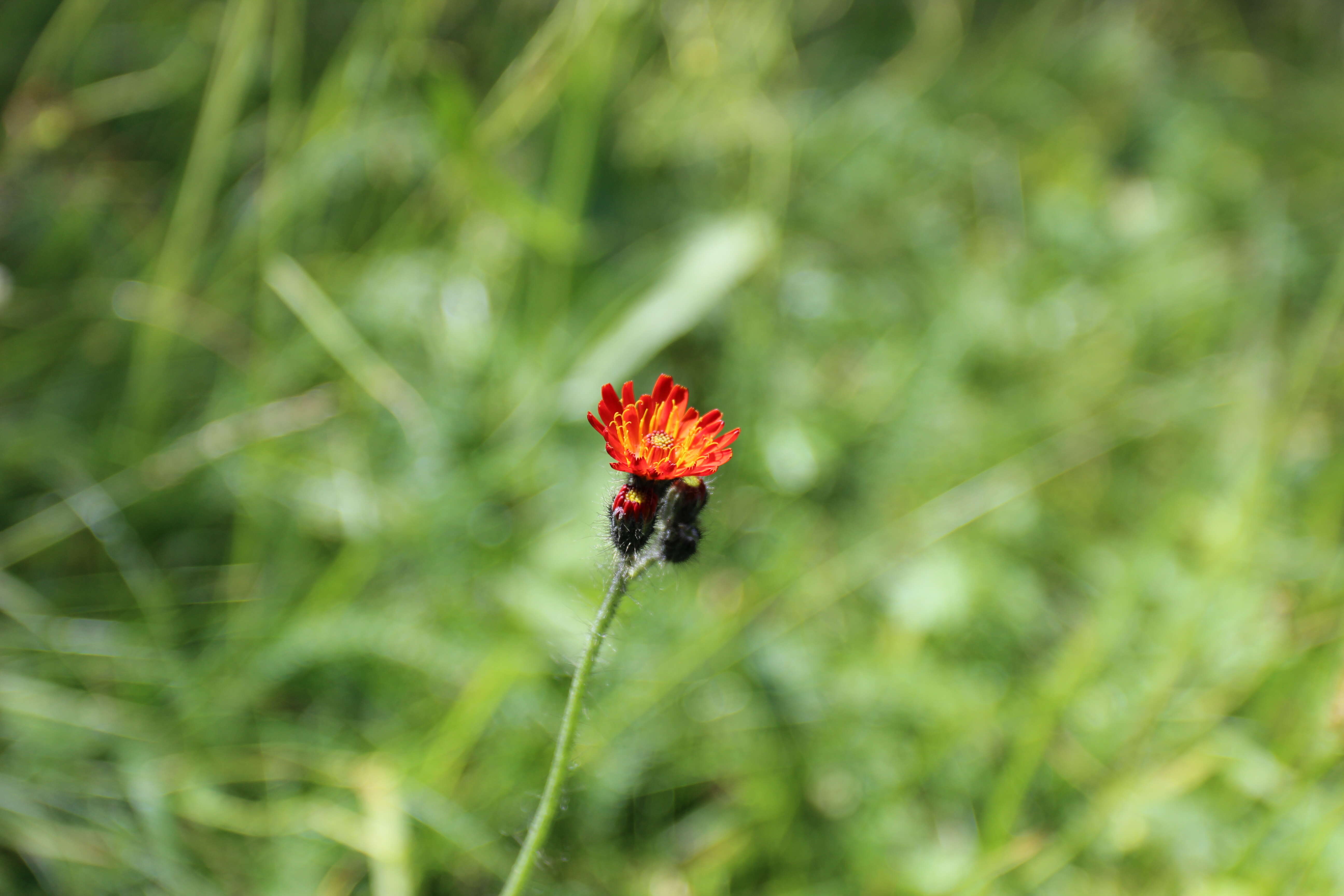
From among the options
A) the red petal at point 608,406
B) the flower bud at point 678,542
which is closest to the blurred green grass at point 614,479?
the flower bud at point 678,542

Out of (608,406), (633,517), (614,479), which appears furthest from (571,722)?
(614,479)

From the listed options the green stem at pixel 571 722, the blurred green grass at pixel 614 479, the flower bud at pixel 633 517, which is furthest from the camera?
the blurred green grass at pixel 614 479

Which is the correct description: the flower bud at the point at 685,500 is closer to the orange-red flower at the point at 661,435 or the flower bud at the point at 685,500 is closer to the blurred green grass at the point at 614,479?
the orange-red flower at the point at 661,435

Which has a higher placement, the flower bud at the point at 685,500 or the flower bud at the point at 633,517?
the flower bud at the point at 685,500

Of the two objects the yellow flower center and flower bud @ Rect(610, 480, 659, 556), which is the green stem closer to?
flower bud @ Rect(610, 480, 659, 556)

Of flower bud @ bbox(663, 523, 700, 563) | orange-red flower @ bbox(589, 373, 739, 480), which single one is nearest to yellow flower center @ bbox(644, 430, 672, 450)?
orange-red flower @ bbox(589, 373, 739, 480)

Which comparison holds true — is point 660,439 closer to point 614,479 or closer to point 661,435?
point 661,435

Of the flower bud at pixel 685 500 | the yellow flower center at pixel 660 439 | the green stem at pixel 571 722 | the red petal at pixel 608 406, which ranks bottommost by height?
the green stem at pixel 571 722
